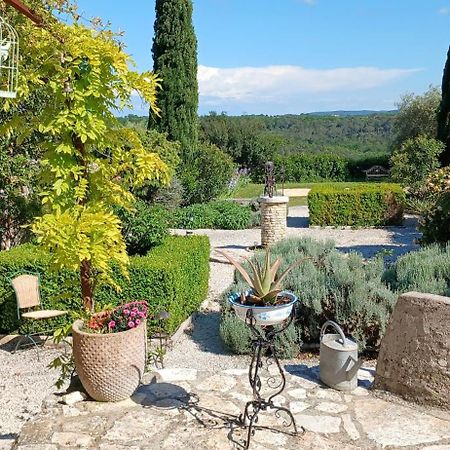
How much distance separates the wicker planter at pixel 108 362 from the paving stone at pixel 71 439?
1.29ft

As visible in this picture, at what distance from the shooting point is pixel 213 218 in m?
14.2

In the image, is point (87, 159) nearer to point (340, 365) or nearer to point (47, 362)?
point (340, 365)

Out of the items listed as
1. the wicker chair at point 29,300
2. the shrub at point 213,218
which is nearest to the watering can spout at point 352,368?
the wicker chair at point 29,300

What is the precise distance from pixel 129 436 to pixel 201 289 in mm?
4411

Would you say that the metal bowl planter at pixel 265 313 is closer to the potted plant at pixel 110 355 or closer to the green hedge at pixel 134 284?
the potted plant at pixel 110 355

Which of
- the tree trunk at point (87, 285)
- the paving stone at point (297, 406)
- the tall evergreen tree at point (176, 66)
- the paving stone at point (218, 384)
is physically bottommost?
the paving stone at point (218, 384)

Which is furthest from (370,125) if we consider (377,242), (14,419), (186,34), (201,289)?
(14,419)

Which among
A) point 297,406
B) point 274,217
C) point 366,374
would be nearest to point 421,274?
point 366,374

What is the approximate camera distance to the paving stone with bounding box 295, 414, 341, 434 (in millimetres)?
3260

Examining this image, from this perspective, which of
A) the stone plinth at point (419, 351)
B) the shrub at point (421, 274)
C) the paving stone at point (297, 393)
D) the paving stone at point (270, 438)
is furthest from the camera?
the shrub at point (421, 274)

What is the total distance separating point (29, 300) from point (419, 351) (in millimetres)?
4161

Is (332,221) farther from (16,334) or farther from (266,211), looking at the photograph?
(16,334)

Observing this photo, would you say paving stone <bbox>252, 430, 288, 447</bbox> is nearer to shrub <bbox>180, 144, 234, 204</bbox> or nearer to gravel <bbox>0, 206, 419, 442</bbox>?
gravel <bbox>0, 206, 419, 442</bbox>

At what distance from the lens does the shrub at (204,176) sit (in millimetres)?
15820
